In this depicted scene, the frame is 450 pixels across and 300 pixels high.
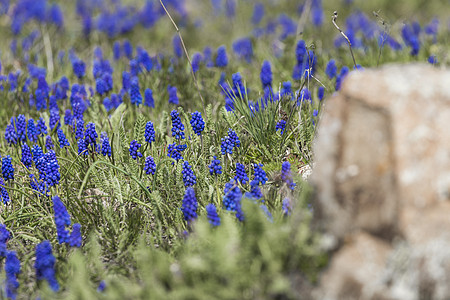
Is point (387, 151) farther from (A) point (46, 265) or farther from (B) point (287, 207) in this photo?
(A) point (46, 265)

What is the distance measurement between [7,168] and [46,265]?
1.11m

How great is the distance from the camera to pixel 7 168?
3.82 meters

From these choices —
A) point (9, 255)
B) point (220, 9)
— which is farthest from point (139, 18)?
point (9, 255)

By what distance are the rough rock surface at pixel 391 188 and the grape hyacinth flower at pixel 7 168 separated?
234 centimetres

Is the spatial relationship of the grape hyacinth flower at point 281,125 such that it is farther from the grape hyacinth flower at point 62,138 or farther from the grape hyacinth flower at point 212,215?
the grape hyacinth flower at point 62,138

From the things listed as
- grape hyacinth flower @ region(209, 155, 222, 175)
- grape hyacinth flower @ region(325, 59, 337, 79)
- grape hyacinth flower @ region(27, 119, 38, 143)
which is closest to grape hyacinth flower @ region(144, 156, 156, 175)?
grape hyacinth flower @ region(209, 155, 222, 175)

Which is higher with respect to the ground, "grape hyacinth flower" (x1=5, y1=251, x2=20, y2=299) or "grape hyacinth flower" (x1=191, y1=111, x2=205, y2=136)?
"grape hyacinth flower" (x1=191, y1=111, x2=205, y2=136)

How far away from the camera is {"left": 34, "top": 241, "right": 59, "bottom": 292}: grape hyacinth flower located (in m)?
2.95

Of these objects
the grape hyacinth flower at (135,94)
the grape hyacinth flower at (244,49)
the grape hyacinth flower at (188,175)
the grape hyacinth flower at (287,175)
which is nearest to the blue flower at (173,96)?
the grape hyacinth flower at (135,94)

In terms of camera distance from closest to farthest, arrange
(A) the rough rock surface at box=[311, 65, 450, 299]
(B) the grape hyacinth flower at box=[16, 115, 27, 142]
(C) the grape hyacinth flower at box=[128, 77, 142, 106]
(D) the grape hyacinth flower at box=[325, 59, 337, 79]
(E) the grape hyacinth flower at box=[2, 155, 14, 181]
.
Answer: (A) the rough rock surface at box=[311, 65, 450, 299]
(E) the grape hyacinth flower at box=[2, 155, 14, 181]
(B) the grape hyacinth flower at box=[16, 115, 27, 142]
(C) the grape hyacinth flower at box=[128, 77, 142, 106]
(D) the grape hyacinth flower at box=[325, 59, 337, 79]

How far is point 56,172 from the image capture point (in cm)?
364

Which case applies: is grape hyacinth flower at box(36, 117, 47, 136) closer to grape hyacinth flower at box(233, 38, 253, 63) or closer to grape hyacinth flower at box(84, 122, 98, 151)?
grape hyacinth flower at box(84, 122, 98, 151)

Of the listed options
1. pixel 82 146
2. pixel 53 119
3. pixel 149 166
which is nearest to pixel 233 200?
pixel 149 166

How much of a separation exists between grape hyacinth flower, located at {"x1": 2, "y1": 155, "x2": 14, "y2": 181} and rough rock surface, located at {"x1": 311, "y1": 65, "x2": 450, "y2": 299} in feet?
7.69
